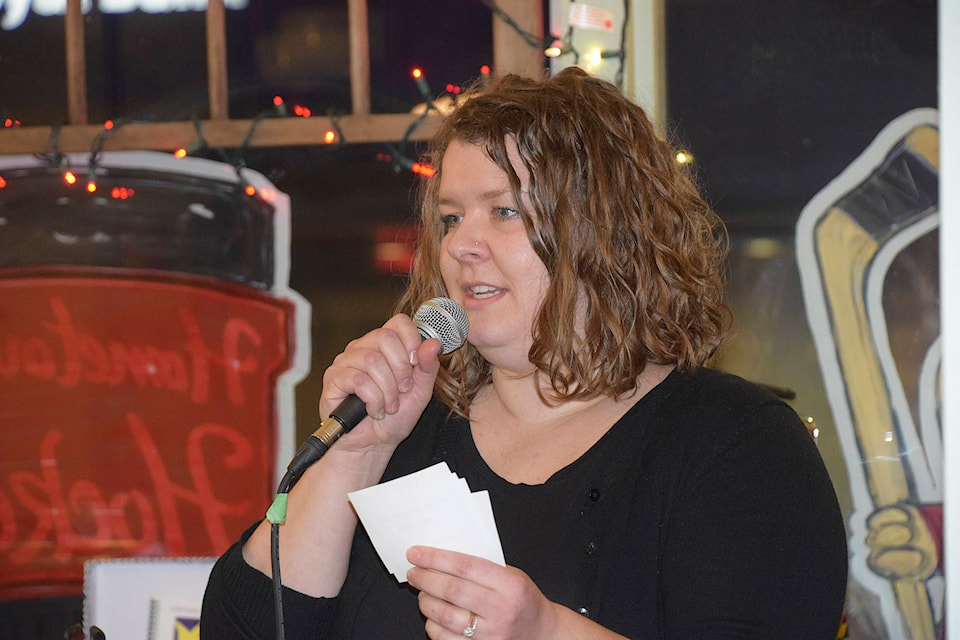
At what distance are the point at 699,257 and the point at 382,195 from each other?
1.44 metres

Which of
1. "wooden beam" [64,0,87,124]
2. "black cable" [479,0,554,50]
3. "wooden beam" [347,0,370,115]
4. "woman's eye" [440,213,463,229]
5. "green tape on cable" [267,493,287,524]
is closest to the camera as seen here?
"green tape on cable" [267,493,287,524]

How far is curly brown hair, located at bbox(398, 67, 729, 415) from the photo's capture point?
1.38 metres

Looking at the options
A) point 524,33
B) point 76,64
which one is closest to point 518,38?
point 524,33

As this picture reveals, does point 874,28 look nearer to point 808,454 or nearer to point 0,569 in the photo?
point 808,454

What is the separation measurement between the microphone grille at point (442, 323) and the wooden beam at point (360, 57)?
1559mm

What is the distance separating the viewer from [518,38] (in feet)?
8.76

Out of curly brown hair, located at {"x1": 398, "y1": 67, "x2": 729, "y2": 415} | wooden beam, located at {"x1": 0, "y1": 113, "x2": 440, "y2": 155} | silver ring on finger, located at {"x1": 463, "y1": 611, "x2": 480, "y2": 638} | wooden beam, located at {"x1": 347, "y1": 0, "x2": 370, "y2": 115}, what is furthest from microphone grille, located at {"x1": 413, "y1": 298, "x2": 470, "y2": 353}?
wooden beam, located at {"x1": 347, "y1": 0, "x2": 370, "y2": 115}

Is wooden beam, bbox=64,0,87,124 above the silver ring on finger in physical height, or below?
above

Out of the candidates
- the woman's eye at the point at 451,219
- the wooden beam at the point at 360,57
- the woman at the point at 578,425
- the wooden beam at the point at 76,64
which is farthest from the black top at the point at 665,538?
the wooden beam at the point at 76,64

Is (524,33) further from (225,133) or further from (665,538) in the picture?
(665,538)

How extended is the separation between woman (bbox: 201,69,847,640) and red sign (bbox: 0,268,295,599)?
4.54 feet

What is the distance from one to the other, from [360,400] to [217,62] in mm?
1949

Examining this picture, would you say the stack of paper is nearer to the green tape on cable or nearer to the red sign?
the green tape on cable

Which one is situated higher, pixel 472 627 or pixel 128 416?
pixel 472 627
